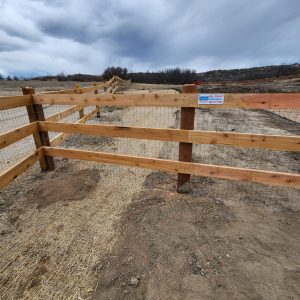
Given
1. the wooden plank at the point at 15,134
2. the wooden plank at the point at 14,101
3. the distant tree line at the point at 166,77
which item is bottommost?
the distant tree line at the point at 166,77

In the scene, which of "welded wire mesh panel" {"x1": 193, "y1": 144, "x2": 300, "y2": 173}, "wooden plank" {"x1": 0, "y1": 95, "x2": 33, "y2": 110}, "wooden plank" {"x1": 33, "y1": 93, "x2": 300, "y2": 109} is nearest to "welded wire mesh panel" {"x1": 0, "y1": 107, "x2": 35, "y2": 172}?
"wooden plank" {"x1": 0, "y1": 95, "x2": 33, "y2": 110}

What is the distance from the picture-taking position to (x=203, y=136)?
11.1 ft

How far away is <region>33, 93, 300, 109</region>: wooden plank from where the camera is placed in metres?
2.96

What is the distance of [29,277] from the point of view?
2.48 m

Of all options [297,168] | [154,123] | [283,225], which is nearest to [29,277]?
[283,225]

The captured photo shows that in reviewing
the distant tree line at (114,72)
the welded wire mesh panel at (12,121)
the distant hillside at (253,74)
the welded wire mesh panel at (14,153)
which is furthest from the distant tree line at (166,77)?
the welded wire mesh panel at (14,153)

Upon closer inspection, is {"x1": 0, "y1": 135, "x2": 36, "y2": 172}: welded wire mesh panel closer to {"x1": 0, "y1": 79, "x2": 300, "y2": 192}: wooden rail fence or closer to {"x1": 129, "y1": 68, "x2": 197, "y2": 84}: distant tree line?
{"x1": 0, "y1": 79, "x2": 300, "y2": 192}: wooden rail fence

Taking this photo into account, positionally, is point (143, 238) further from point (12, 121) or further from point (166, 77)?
point (166, 77)

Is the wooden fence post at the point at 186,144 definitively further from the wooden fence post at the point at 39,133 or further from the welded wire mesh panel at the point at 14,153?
the welded wire mesh panel at the point at 14,153

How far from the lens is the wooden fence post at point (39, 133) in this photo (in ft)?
14.0

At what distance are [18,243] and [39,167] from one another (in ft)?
7.70

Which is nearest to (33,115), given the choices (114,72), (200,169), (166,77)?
(200,169)

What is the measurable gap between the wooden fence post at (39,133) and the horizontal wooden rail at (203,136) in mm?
623

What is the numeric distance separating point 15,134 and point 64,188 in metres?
1.18
